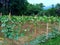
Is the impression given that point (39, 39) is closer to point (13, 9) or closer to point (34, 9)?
point (13, 9)

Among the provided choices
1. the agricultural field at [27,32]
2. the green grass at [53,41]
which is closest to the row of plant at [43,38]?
the agricultural field at [27,32]

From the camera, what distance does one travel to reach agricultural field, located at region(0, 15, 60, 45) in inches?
437

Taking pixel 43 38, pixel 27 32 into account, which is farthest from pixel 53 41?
pixel 27 32

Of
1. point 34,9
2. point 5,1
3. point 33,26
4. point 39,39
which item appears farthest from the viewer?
point 34,9

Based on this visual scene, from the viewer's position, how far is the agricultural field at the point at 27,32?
11.1 m

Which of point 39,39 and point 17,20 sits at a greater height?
point 17,20

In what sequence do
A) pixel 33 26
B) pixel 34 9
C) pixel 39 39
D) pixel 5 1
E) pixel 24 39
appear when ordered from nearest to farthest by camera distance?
pixel 24 39
pixel 39 39
pixel 33 26
pixel 5 1
pixel 34 9

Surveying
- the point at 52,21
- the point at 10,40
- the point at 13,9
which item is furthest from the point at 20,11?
the point at 10,40

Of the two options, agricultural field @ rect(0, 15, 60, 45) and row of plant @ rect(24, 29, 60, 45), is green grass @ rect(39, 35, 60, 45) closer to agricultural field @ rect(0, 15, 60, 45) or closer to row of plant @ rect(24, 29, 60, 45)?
agricultural field @ rect(0, 15, 60, 45)

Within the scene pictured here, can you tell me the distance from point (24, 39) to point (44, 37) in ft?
5.45

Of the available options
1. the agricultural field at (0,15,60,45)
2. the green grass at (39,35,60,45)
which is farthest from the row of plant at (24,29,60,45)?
the green grass at (39,35,60,45)

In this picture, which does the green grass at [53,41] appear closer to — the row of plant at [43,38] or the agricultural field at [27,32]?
the agricultural field at [27,32]

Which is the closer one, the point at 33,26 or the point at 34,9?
the point at 33,26

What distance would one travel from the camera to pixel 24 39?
36.2ft
